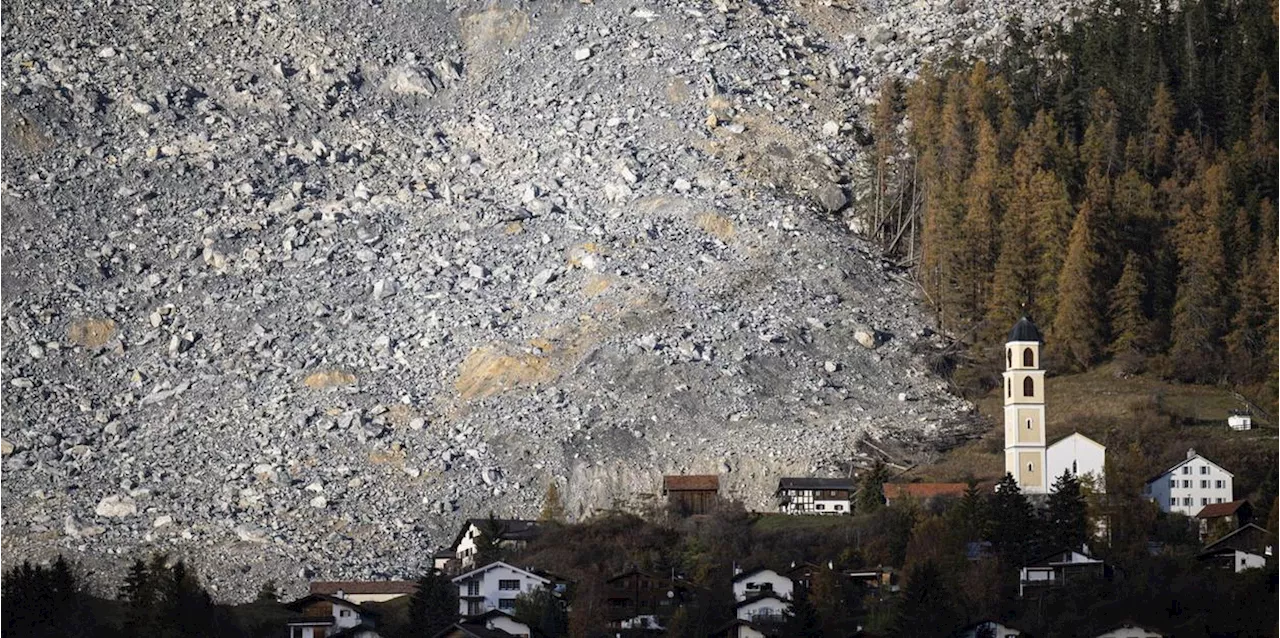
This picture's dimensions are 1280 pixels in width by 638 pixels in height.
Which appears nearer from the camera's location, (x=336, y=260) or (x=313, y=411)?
(x=313, y=411)

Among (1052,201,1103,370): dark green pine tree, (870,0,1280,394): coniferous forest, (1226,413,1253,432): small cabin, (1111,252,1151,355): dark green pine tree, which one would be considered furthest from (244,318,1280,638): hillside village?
(870,0,1280,394): coniferous forest

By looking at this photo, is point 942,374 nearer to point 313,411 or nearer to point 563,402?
point 563,402

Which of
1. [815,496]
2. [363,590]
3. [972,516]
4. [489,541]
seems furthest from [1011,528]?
[363,590]

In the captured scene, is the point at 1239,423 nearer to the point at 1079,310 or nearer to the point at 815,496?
the point at 1079,310

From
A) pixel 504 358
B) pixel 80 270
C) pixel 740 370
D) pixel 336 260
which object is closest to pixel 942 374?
pixel 740 370

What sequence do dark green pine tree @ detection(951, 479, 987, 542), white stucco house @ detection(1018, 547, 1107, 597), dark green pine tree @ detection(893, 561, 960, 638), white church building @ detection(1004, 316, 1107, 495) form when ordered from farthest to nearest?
1. white church building @ detection(1004, 316, 1107, 495)
2. dark green pine tree @ detection(951, 479, 987, 542)
3. white stucco house @ detection(1018, 547, 1107, 597)
4. dark green pine tree @ detection(893, 561, 960, 638)

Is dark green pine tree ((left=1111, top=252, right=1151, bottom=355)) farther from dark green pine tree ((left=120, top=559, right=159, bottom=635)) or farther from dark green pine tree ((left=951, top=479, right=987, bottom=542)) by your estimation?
dark green pine tree ((left=120, top=559, right=159, bottom=635))
